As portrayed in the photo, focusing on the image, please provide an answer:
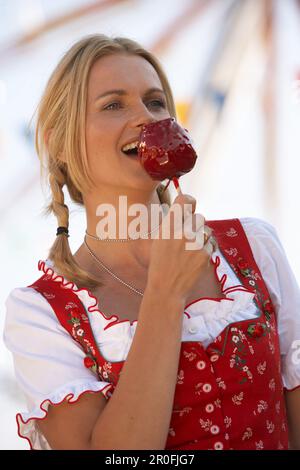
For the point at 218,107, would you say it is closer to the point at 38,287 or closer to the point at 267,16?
the point at 267,16

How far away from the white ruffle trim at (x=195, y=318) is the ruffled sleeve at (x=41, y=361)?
6 cm

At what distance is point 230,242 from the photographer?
1.54 m

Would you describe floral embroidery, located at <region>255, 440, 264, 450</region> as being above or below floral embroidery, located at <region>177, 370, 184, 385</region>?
below

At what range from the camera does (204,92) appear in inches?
110

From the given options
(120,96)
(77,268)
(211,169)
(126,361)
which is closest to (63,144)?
(120,96)

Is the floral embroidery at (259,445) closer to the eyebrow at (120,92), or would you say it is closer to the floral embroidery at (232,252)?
the floral embroidery at (232,252)

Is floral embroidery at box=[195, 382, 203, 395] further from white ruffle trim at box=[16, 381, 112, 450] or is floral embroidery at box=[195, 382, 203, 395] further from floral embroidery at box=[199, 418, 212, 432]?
white ruffle trim at box=[16, 381, 112, 450]

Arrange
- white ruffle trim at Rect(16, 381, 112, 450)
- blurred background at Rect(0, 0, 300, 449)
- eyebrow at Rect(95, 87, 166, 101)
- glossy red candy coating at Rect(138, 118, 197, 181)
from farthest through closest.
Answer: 1. blurred background at Rect(0, 0, 300, 449)
2. eyebrow at Rect(95, 87, 166, 101)
3. glossy red candy coating at Rect(138, 118, 197, 181)
4. white ruffle trim at Rect(16, 381, 112, 450)

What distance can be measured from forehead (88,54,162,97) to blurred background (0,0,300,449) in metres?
1.13

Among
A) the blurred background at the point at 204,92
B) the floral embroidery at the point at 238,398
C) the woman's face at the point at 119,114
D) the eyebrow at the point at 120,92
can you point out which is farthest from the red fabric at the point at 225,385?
the blurred background at the point at 204,92

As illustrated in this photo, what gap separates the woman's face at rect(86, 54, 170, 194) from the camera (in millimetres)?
1442

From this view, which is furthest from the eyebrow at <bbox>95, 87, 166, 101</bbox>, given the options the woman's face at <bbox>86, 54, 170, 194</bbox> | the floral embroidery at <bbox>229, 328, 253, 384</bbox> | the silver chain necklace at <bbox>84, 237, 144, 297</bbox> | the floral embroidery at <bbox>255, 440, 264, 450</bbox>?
the floral embroidery at <bbox>255, 440, 264, 450</bbox>

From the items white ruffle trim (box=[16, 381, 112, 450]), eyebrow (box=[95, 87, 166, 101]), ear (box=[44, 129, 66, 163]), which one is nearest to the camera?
white ruffle trim (box=[16, 381, 112, 450])

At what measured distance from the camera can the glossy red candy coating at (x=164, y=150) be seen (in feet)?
4.42
